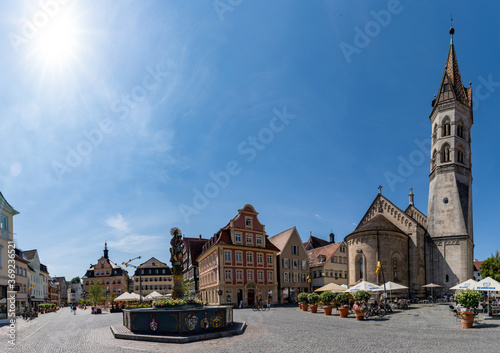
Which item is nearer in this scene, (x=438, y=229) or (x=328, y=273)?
(x=438, y=229)

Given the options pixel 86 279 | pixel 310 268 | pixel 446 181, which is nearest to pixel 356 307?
Result: pixel 446 181

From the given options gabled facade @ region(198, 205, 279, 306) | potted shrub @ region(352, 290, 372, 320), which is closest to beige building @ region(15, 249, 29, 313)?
gabled facade @ region(198, 205, 279, 306)

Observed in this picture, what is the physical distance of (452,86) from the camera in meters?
49.9

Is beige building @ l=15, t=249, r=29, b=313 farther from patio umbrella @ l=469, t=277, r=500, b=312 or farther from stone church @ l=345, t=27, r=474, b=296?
patio umbrella @ l=469, t=277, r=500, b=312

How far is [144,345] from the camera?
14.9 m

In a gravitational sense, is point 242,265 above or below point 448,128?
below

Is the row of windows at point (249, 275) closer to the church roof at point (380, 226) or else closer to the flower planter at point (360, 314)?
the church roof at point (380, 226)

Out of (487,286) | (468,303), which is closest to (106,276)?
(487,286)

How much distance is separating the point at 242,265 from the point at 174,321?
32695mm

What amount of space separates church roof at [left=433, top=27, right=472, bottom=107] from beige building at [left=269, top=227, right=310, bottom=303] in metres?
29.0

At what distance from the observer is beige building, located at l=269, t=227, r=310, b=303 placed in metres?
54.5

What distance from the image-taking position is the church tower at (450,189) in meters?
45.2

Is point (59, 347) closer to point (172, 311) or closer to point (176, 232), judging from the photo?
point (172, 311)

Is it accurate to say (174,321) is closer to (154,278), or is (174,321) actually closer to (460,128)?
(460,128)
